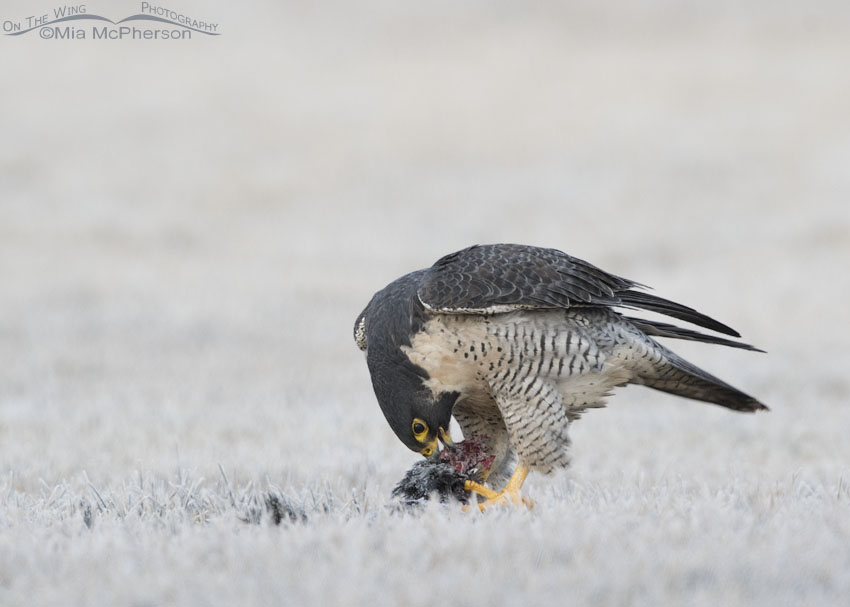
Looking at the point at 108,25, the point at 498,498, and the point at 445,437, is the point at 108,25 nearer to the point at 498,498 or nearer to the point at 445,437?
the point at 445,437

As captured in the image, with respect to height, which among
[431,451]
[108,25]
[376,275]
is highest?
[108,25]

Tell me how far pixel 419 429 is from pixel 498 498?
50cm

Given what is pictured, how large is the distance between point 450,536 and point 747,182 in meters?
17.2

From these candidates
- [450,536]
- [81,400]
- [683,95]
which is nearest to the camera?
[450,536]

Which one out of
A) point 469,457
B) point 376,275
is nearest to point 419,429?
point 469,457

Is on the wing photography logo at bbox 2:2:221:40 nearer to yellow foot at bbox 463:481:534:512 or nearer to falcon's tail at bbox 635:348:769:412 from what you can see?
falcon's tail at bbox 635:348:769:412

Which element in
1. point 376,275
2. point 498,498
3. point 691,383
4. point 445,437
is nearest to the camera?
point 498,498

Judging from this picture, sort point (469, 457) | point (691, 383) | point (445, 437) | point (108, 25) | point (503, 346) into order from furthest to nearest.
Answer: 1. point (108, 25)
2. point (691, 383)
3. point (469, 457)
4. point (445, 437)
5. point (503, 346)

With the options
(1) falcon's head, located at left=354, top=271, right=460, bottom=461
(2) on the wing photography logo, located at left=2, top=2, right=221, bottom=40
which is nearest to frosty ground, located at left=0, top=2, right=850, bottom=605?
(1) falcon's head, located at left=354, top=271, right=460, bottom=461

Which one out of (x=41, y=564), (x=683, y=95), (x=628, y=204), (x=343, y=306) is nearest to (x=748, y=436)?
(x=41, y=564)

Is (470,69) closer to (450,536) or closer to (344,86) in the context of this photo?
(344,86)

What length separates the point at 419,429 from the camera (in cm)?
508

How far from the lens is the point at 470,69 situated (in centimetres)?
2456

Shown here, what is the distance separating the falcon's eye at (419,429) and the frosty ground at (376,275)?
33cm
